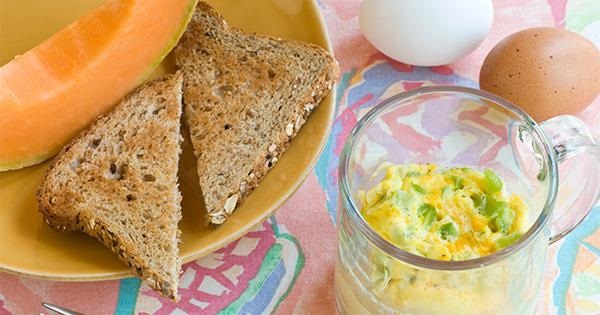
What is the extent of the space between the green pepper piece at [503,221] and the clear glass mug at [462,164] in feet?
0.12

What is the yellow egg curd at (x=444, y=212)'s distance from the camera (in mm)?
972

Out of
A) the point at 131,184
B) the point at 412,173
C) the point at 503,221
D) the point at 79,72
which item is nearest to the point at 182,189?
the point at 131,184

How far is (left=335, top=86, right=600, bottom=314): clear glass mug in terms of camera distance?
95 cm

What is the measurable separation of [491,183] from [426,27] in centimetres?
36

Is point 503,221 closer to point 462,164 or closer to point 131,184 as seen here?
point 462,164

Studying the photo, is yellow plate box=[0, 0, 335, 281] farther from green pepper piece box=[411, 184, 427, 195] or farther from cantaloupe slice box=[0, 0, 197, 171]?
green pepper piece box=[411, 184, 427, 195]

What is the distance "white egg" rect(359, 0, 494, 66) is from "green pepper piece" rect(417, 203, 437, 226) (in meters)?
0.41

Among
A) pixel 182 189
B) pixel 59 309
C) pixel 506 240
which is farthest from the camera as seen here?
pixel 182 189

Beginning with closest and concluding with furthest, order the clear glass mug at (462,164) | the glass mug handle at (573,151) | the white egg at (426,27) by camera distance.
Result: 1. the clear glass mug at (462,164)
2. the glass mug handle at (573,151)
3. the white egg at (426,27)

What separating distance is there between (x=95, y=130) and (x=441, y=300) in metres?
0.54

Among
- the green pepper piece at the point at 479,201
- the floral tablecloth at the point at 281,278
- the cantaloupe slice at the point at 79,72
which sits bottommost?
the floral tablecloth at the point at 281,278

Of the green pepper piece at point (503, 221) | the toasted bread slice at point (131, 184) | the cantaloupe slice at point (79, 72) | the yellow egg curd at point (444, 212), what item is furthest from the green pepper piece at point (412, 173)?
the cantaloupe slice at point (79, 72)

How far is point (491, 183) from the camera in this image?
3.41ft

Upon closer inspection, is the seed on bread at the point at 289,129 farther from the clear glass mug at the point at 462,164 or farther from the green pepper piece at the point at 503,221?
the green pepper piece at the point at 503,221
